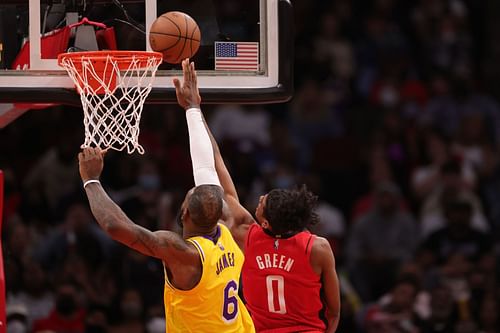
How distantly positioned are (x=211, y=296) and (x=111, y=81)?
5.18 ft

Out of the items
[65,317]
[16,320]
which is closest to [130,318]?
[65,317]

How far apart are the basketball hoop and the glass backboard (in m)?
0.14

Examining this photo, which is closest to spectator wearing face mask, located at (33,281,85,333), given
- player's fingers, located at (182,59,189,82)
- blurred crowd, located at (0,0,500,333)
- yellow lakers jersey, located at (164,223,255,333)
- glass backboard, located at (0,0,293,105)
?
blurred crowd, located at (0,0,500,333)

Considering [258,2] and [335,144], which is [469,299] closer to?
[335,144]

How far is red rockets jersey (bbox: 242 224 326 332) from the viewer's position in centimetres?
681

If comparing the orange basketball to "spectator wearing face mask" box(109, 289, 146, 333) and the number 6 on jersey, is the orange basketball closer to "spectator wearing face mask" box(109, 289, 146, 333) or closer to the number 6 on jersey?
the number 6 on jersey

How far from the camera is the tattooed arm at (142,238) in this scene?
6.05m

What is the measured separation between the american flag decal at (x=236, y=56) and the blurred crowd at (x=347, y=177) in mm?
3207

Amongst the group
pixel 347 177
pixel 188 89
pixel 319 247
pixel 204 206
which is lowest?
pixel 347 177

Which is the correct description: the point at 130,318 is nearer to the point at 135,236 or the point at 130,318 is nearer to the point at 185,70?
the point at 185,70

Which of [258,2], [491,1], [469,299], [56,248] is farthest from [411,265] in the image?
[491,1]

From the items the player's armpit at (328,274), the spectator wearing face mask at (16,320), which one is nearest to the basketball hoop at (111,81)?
the player's armpit at (328,274)

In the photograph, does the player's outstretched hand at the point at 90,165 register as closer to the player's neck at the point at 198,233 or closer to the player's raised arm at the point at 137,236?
the player's raised arm at the point at 137,236

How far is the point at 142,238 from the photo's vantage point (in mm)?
6059
